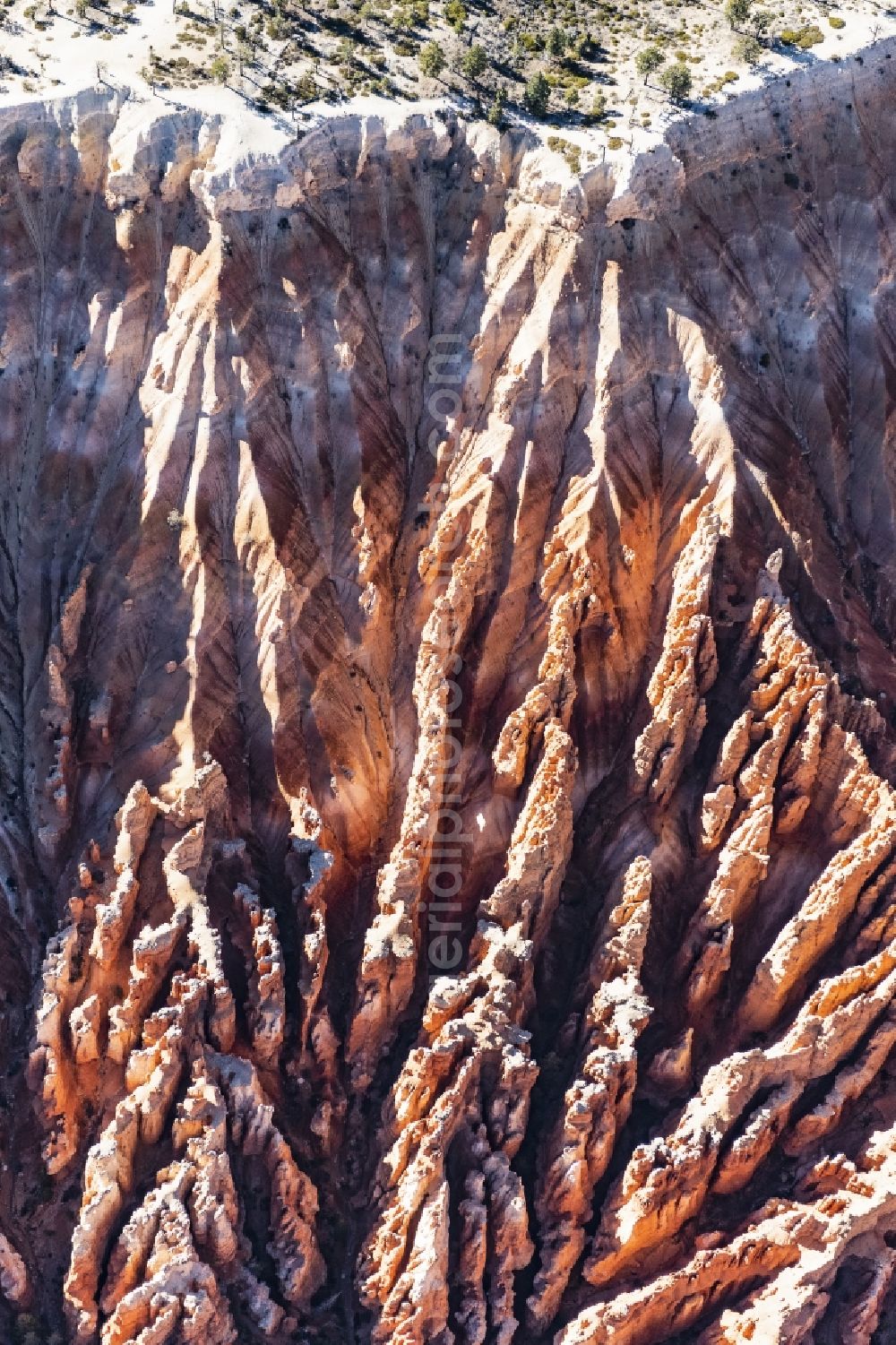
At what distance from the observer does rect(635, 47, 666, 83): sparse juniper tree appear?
2985 inches

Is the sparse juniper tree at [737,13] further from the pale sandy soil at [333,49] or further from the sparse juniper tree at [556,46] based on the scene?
the sparse juniper tree at [556,46]

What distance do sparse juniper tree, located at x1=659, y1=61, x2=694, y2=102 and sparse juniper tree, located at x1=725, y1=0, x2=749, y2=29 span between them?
236 inches

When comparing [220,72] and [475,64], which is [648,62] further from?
[220,72]

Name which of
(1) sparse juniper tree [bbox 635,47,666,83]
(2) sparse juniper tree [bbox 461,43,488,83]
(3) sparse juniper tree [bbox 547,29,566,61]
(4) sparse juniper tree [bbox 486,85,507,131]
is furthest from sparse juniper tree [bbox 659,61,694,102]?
(2) sparse juniper tree [bbox 461,43,488,83]

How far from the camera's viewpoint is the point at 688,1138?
2440 inches

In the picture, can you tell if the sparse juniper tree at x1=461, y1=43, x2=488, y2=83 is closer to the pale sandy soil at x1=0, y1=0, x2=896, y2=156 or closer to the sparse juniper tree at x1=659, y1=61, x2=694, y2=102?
the pale sandy soil at x1=0, y1=0, x2=896, y2=156

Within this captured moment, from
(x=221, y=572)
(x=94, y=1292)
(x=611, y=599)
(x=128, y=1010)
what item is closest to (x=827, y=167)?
(x=611, y=599)

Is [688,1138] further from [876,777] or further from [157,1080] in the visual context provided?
[157,1080]

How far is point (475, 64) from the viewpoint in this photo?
75938mm

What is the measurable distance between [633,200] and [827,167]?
1141 centimetres

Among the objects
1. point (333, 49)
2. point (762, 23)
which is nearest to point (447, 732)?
point (333, 49)

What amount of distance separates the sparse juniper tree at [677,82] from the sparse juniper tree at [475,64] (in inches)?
350

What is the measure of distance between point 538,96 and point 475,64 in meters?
4.05

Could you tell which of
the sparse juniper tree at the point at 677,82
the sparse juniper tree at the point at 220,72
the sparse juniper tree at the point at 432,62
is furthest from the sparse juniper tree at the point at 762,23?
the sparse juniper tree at the point at 220,72
